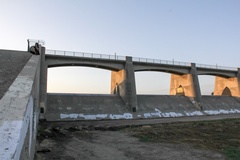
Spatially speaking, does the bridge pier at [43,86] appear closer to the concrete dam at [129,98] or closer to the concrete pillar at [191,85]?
the concrete dam at [129,98]

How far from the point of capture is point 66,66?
1273 inches

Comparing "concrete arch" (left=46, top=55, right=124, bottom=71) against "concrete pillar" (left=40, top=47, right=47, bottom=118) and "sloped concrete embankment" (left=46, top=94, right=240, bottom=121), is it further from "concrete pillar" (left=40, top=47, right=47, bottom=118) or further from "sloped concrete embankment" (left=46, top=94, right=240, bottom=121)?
"sloped concrete embankment" (left=46, top=94, right=240, bottom=121)

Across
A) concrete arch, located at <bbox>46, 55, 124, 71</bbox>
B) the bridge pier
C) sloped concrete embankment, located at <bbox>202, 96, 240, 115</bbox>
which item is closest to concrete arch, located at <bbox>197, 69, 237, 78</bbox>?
sloped concrete embankment, located at <bbox>202, 96, 240, 115</bbox>

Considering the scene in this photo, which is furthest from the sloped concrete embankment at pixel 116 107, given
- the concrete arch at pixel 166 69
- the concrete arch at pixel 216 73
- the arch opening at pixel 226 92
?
the arch opening at pixel 226 92

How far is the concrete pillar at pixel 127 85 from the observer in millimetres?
32531

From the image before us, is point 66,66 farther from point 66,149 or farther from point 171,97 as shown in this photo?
point 66,149

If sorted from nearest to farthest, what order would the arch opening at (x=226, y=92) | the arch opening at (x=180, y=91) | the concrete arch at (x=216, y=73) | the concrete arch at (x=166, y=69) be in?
1. the concrete arch at (x=166, y=69)
2. the arch opening at (x=180, y=91)
3. the concrete arch at (x=216, y=73)
4. the arch opening at (x=226, y=92)

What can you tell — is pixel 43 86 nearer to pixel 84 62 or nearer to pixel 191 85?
pixel 84 62

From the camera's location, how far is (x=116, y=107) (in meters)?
32.1

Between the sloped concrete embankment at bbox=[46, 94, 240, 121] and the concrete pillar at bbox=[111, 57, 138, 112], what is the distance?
2.90 feet

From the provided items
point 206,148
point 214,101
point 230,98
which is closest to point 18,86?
point 206,148

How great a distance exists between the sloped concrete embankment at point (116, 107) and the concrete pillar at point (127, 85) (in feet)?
2.90

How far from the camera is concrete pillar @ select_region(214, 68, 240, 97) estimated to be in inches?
1832

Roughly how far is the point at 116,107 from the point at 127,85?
3.83m
